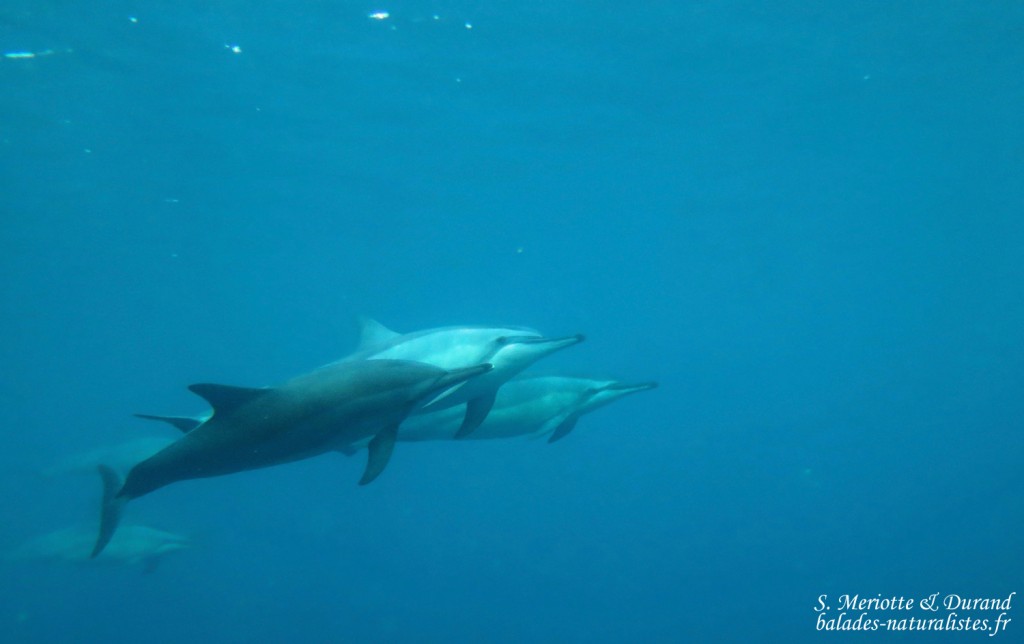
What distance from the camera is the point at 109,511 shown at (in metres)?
5.11

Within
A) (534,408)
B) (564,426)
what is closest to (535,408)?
(534,408)

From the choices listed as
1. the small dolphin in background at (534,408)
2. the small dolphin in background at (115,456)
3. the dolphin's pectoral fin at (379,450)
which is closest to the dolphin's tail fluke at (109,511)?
the dolphin's pectoral fin at (379,450)

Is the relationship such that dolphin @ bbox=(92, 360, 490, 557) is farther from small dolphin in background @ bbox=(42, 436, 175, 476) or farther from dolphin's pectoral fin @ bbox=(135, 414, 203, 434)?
small dolphin in background @ bbox=(42, 436, 175, 476)

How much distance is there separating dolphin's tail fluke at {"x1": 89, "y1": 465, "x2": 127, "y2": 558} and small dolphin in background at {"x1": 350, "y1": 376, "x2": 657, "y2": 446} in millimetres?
2926

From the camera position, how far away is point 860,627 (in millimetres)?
16281

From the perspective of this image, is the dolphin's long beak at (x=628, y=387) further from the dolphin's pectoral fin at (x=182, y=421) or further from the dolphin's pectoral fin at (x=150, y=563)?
the dolphin's pectoral fin at (x=150, y=563)

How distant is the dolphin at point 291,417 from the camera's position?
3928 millimetres

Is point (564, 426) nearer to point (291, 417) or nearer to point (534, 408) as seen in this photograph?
point (534, 408)

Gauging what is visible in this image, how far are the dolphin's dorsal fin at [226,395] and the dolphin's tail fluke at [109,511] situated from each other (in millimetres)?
1141

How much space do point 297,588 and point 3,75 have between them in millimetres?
17084

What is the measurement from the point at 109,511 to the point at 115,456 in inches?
413

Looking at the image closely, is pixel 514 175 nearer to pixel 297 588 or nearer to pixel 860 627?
pixel 297 588

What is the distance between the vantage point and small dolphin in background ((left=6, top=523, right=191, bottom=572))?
14062 mm

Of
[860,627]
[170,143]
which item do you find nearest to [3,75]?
[170,143]
